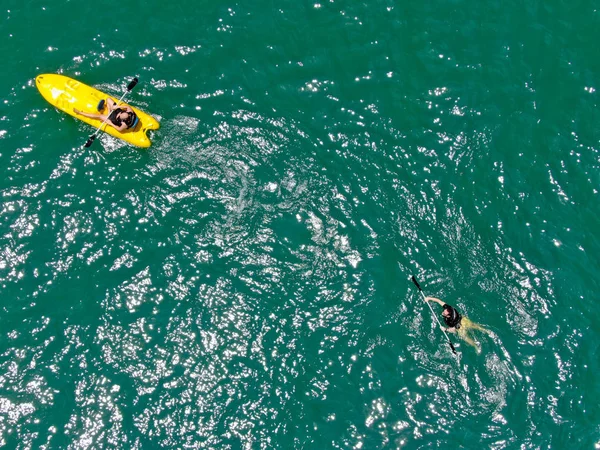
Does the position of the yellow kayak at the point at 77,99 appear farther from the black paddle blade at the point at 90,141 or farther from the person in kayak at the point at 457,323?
→ the person in kayak at the point at 457,323

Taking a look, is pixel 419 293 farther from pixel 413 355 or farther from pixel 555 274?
pixel 555 274

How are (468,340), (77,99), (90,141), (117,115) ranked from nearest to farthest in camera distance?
(468,340)
(90,141)
(117,115)
(77,99)

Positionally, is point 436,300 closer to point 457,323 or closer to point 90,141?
point 457,323

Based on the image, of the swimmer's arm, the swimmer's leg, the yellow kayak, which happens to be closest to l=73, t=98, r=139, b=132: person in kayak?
the yellow kayak

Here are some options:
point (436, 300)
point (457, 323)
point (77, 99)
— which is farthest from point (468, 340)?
point (77, 99)

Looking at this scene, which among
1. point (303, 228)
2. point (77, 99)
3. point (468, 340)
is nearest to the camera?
point (468, 340)

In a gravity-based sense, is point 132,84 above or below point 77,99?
above

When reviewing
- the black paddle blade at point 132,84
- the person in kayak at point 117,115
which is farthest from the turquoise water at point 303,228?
the person in kayak at point 117,115
